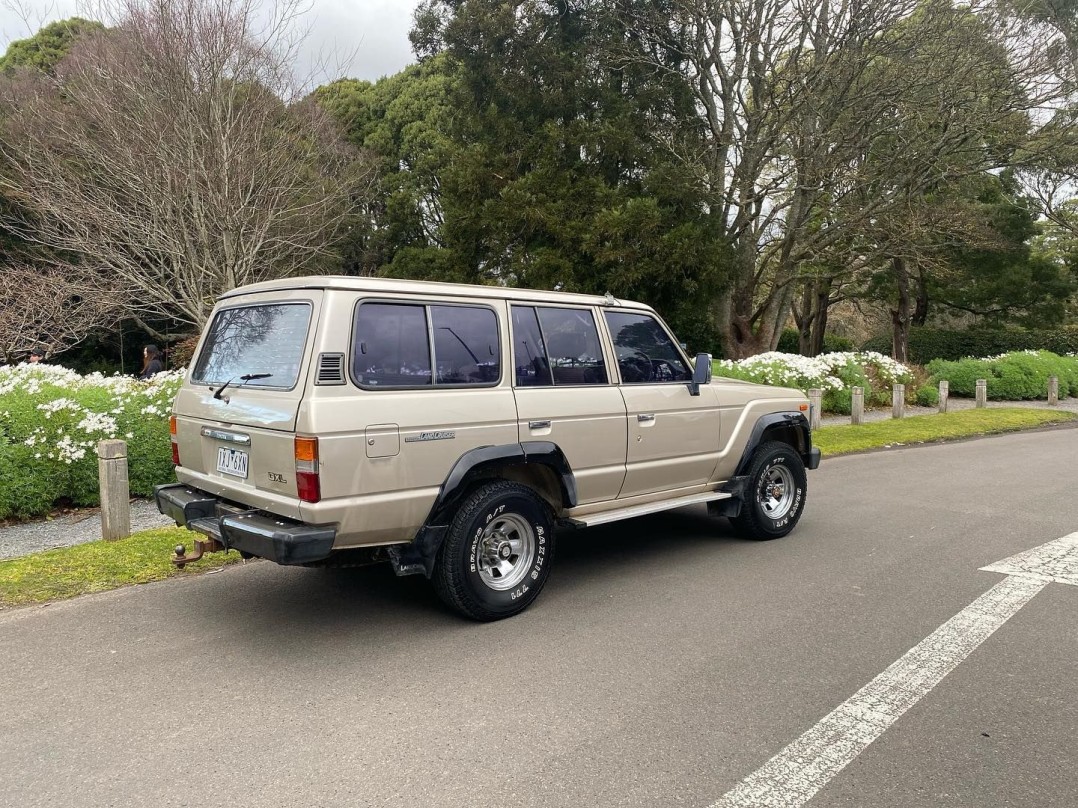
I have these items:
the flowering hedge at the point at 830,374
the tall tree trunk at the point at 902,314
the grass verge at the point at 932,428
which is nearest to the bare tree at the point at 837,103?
the flowering hedge at the point at 830,374

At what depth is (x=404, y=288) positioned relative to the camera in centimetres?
429

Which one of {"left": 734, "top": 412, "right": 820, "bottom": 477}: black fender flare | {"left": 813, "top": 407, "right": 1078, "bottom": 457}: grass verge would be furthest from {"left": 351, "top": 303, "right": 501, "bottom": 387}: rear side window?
{"left": 813, "top": 407, "right": 1078, "bottom": 457}: grass verge

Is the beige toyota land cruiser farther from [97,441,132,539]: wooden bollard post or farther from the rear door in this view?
[97,441,132,539]: wooden bollard post

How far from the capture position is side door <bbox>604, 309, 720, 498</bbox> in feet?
17.5

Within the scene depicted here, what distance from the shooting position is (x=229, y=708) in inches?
135

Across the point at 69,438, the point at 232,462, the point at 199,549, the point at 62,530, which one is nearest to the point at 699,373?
the point at 232,462

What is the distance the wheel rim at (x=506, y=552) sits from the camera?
4504mm

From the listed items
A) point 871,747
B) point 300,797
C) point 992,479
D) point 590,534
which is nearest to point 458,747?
point 300,797

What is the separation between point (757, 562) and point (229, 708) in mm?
3874

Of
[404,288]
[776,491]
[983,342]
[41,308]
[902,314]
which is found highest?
[902,314]

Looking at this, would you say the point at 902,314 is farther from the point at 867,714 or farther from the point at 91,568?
the point at 91,568

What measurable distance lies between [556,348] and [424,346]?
1.07m

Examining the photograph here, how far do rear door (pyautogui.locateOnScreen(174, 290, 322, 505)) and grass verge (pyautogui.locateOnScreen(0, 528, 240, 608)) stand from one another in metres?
1.00

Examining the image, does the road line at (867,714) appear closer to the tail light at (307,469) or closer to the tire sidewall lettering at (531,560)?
the tire sidewall lettering at (531,560)
